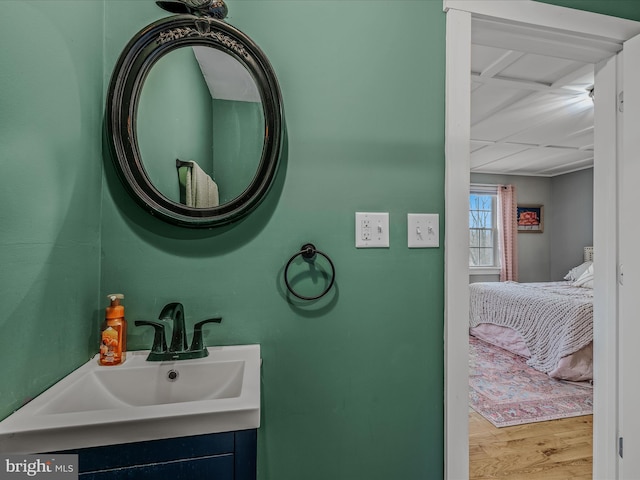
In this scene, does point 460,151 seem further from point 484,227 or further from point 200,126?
point 484,227

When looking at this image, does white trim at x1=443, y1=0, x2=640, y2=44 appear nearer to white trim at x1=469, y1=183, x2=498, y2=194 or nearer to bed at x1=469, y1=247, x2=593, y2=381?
bed at x1=469, y1=247, x2=593, y2=381

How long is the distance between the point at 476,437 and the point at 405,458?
1245mm

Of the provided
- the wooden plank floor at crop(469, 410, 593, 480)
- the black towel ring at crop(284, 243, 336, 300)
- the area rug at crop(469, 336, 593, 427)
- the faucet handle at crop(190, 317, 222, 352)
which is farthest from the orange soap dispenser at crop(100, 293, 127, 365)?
the area rug at crop(469, 336, 593, 427)

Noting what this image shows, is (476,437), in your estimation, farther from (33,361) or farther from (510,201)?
(510,201)

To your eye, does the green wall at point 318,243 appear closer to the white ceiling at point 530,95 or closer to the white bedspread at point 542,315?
the white ceiling at point 530,95

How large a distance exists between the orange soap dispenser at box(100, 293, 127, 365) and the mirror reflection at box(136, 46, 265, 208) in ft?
1.22

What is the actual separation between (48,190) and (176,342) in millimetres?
540

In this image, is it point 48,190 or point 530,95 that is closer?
point 48,190

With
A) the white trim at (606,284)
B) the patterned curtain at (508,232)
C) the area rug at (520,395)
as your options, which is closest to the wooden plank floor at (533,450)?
the area rug at (520,395)

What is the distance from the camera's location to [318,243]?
1198 millimetres

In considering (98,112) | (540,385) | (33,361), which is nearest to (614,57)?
(98,112)

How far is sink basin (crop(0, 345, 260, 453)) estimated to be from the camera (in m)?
0.68

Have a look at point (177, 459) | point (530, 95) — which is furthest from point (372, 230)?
point (530, 95)

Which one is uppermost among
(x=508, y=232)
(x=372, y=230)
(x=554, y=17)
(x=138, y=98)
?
(x=554, y=17)
